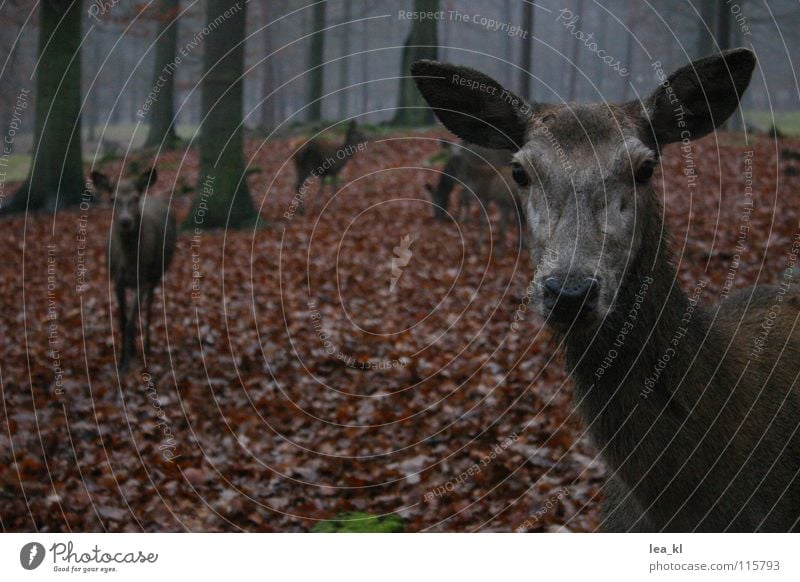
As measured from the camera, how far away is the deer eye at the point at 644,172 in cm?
383

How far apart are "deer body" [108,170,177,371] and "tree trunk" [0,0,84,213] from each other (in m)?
1.26

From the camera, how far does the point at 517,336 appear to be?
11273mm

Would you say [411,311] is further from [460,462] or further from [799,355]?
[799,355]

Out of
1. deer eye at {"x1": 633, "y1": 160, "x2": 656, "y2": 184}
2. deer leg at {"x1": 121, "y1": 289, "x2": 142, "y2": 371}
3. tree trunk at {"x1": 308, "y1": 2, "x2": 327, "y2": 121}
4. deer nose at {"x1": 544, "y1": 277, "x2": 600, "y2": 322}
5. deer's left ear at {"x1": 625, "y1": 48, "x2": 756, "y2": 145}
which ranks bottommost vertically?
deer leg at {"x1": 121, "y1": 289, "x2": 142, "y2": 371}

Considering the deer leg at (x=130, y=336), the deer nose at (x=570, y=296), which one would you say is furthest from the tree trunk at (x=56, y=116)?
the deer nose at (x=570, y=296)

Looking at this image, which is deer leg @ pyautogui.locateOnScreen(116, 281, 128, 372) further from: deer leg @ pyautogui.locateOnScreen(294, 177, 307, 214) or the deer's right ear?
the deer's right ear

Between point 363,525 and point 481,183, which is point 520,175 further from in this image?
point 481,183

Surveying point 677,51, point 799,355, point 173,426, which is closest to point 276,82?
point 677,51

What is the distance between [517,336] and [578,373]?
7.29 m

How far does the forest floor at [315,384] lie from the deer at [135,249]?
0.51 meters

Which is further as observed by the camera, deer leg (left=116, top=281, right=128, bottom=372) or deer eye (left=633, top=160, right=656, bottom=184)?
deer leg (left=116, top=281, right=128, bottom=372)

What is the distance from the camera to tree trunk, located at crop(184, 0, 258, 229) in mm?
12570

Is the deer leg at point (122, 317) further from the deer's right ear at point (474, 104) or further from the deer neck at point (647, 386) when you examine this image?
the deer neck at point (647, 386)

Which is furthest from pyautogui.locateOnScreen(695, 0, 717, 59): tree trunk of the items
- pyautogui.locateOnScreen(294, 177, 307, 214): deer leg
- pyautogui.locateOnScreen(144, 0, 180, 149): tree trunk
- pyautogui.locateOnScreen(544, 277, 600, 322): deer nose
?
pyautogui.locateOnScreen(544, 277, 600, 322): deer nose
